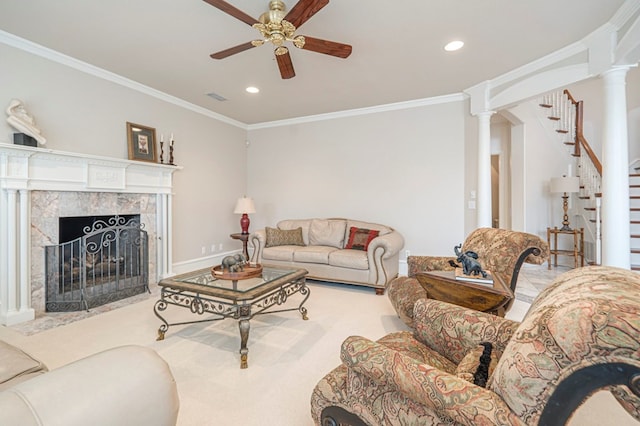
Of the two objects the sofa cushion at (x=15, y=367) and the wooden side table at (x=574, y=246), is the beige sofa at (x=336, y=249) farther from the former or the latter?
the sofa cushion at (x=15, y=367)

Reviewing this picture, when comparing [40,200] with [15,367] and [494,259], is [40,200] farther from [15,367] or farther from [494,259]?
[494,259]

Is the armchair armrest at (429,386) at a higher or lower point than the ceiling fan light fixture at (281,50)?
lower

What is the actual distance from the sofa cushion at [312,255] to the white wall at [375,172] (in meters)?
1.06

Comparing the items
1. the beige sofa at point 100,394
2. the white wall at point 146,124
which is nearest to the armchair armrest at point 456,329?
the beige sofa at point 100,394

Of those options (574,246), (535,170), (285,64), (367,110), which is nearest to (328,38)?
(285,64)

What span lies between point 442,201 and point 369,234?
1223 mm

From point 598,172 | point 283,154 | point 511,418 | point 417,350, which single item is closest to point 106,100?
point 283,154

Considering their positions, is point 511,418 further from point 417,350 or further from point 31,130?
point 31,130

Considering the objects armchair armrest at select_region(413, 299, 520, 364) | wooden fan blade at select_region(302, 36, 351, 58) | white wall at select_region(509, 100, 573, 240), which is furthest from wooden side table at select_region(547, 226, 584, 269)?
wooden fan blade at select_region(302, 36, 351, 58)

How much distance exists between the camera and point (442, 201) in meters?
4.36

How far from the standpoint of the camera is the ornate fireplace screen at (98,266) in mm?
3082

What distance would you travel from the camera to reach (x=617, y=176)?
258 centimetres

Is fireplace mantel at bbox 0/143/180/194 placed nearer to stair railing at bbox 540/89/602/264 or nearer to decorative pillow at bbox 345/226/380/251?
decorative pillow at bbox 345/226/380/251

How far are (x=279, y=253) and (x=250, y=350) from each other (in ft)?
6.94
